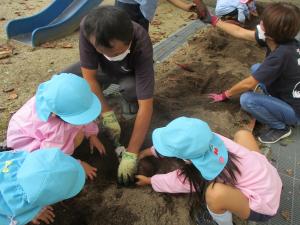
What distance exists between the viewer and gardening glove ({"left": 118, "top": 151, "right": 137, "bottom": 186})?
216cm

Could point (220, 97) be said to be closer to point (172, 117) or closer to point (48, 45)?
point (172, 117)

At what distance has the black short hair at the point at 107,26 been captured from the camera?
1.90 meters

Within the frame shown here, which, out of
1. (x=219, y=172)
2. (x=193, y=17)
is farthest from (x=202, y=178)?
(x=193, y=17)

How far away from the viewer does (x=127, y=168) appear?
2.15 m

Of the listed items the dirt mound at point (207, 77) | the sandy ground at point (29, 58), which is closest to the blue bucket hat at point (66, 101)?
the sandy ground at point (29, 58)

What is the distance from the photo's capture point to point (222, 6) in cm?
465

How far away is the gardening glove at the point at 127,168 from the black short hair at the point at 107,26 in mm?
679

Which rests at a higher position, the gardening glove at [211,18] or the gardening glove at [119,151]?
the gardening glove at [211,18]

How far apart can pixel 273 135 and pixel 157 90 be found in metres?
1.07

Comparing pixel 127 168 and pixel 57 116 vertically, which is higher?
pixel 57 116

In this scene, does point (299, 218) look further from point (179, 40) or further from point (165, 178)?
point (179, 40)

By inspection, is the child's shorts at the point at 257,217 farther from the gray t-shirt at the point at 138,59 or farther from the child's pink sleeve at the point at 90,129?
the child's pink sleeve at the point at 90,129

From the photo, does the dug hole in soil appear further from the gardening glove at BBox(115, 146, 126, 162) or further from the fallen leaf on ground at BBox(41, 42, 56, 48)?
the fallen leaf on ground at BBox(41, 42, 56, 48)

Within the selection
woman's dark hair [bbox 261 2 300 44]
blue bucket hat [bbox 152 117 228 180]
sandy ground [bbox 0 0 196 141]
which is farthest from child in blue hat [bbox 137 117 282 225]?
sandy ground [bbox 0 0 196 141]
